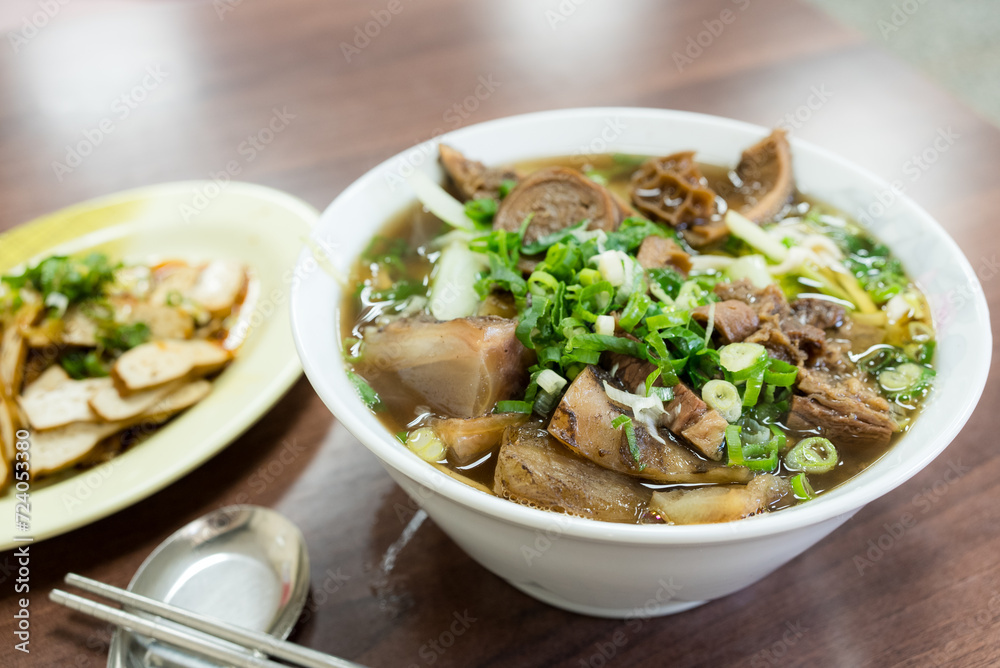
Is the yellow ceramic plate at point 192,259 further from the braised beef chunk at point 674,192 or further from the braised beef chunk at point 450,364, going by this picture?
the braised beef chunk at point 674,192

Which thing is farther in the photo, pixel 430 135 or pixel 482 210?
pixel 430 135

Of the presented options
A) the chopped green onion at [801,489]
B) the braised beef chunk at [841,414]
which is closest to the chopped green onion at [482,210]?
the braised beef chunk at [841,414]

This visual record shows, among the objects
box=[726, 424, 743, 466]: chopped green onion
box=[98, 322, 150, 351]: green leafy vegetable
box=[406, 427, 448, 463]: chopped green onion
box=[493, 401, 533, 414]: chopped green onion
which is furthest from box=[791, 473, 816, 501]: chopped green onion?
box=[98, 322, 150, 351]: green leafy vegetable

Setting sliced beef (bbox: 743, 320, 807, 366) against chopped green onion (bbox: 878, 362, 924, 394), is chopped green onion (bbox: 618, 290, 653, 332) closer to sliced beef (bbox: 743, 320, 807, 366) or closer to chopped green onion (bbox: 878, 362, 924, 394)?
sliced beef (bbox: 743, 320, 807, 366)

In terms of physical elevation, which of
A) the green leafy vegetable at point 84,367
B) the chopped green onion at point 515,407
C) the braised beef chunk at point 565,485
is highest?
the braised beef chunk at point 565,485

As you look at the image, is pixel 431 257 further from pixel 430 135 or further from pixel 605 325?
pixel 430 135

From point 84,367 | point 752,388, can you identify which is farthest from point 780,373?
point 84,367

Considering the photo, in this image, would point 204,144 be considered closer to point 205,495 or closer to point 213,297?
point 213,297
